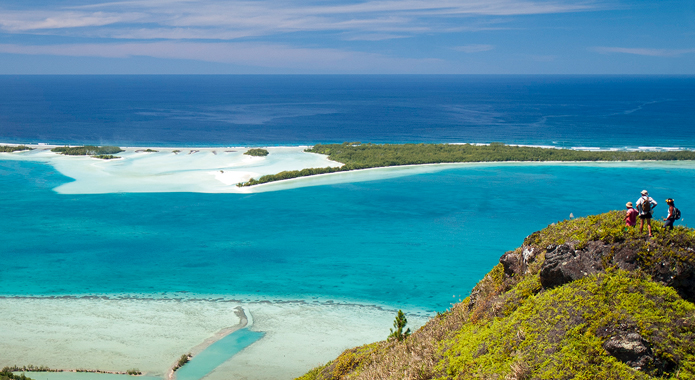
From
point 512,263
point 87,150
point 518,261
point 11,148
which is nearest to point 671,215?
point 518,261

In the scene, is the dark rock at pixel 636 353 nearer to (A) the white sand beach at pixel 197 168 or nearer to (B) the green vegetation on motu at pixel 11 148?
(A) the white sand beach at pixel 197 168

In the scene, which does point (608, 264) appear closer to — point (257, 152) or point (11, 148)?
point (257, 152)

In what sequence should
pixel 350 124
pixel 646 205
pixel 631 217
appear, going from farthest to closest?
pixel 350 124 → pixel 631 217 → pixel 646 205

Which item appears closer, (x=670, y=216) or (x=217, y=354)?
(x=670, y=216)

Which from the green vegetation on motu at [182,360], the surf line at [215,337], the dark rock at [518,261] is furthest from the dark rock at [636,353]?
the green vegetation on motu at [182,360]

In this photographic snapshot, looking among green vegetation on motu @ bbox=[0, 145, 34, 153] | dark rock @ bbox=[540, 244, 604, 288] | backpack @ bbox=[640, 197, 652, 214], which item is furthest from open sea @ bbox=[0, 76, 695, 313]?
backpack @ bbox=[640, 197, 652, 214]

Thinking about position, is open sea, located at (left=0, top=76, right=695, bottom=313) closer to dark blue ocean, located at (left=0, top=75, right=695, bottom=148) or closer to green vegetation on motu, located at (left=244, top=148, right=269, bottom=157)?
dark blue ocean, located at (left=0, top=75, right=695, bottom=148)
